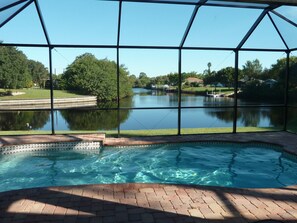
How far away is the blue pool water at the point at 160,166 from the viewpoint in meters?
5.00

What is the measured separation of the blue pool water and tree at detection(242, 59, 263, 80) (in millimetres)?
49503

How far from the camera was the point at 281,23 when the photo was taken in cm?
676

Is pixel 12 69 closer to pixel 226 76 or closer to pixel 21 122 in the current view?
pixel 21 122

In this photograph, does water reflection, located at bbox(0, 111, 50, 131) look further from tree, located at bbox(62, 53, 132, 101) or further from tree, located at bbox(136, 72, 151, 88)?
tree, located at bbox(136, 72, 151, 88)

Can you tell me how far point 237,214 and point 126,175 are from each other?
2.73 metres

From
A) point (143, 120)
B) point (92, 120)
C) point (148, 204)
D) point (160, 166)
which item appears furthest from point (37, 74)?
point (148, 204)

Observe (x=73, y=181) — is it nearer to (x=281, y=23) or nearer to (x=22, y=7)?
(x=22, y=7)

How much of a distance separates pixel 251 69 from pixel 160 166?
52.9 metres

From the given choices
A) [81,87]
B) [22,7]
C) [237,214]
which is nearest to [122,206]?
[237,214]

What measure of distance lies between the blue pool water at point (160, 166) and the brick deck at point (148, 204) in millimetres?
1335

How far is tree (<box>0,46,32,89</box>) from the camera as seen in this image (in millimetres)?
35444

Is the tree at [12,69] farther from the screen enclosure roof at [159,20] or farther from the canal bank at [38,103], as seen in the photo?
the screen enclosure roof at [159,20]

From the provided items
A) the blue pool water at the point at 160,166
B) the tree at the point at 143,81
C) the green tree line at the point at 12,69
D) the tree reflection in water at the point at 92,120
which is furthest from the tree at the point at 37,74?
the blue pool water at the point at 160,166

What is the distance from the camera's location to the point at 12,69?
36625 millimetres
